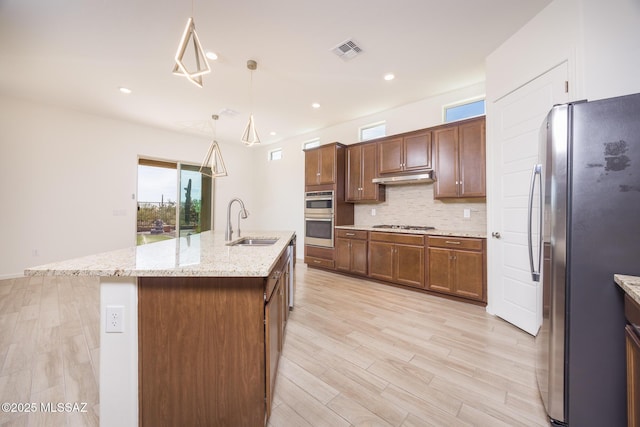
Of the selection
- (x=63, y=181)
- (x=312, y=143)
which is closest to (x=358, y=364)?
(x=312, y=143)

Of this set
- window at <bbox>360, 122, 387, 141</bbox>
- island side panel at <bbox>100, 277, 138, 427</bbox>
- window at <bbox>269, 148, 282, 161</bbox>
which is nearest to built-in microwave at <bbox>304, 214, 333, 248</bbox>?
window at <bbox>360, 122, 387, 141</bbox>

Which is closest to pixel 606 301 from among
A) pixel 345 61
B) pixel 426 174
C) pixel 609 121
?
pixel 609 121

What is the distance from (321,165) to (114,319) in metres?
3.94

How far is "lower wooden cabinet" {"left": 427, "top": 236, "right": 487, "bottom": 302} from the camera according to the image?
2912 mm

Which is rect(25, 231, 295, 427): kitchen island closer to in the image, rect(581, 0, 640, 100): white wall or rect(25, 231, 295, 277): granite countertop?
rect(25, 231, 295, 277): granite countertop

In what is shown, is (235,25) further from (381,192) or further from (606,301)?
(606,301)

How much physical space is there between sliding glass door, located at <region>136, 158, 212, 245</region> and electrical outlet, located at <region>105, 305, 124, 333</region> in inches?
194

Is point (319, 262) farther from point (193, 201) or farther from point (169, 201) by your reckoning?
point (169, 201)

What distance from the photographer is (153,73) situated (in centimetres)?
324

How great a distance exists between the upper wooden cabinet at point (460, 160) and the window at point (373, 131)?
1.18 m

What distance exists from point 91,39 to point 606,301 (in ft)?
15.1

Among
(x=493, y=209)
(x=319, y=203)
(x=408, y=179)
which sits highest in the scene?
(x=408, y=179)

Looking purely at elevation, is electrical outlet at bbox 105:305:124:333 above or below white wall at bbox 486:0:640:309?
below

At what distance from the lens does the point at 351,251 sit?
4176 mm
